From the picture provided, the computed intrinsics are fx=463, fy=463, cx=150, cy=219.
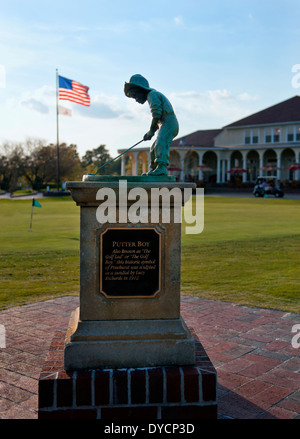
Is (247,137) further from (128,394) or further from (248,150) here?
(128,394)

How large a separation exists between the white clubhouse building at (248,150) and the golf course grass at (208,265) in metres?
36.1

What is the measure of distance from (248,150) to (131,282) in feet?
170

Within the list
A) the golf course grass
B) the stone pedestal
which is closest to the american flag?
the golf course grass

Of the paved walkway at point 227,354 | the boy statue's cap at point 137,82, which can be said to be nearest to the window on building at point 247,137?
the paved walkway at point 227,354

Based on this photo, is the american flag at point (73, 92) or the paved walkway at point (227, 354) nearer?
the paved walkway at point (227, 354)

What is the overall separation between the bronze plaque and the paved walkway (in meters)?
1.06

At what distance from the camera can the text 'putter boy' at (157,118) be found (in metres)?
3.89

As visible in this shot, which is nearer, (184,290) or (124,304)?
(124,304)

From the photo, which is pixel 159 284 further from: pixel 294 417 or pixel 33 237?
pixel 33 237

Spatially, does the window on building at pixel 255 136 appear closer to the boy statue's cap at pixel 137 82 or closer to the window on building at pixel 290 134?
the window on building at pixel 290 134

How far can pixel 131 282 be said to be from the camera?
3633mm
